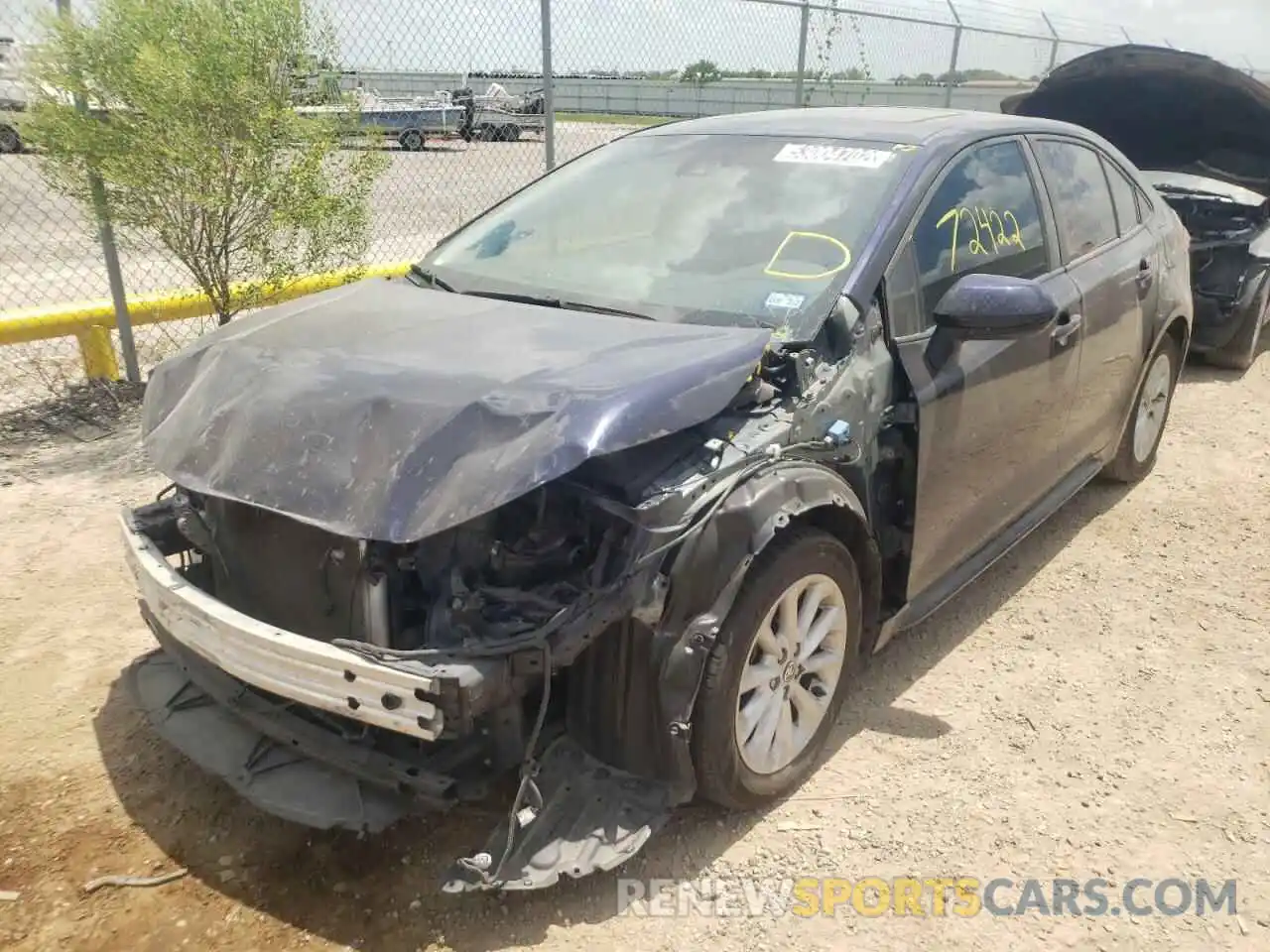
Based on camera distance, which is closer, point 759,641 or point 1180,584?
point 759,641

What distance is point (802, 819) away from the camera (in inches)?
110

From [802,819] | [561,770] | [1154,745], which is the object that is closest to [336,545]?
[561,770]

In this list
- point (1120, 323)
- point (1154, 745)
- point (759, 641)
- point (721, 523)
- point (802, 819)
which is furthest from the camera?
point (1120, 323)

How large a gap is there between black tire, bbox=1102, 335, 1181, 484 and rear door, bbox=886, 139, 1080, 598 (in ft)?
3.72

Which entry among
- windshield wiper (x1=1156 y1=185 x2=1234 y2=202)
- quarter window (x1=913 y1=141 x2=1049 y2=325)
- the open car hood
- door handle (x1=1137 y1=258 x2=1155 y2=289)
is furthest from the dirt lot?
the open car hood

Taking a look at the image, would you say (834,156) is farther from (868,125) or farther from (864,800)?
(864,800)

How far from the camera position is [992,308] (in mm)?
2939

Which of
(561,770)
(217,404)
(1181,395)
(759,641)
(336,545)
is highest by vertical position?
(217,404)

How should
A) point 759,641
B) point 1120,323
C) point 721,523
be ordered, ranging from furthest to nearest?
point 1120,323
point 759,641
point 721,523

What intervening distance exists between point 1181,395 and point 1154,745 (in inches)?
173

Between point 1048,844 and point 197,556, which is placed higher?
point 197,556

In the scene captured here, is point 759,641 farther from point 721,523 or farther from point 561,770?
point 561,770


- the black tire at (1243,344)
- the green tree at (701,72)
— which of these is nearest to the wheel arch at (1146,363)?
the black tire at (1243,344)

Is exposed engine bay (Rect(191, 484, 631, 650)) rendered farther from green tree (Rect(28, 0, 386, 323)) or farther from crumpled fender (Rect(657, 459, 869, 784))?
green tree (Rect(28, 0, 386, 323))
